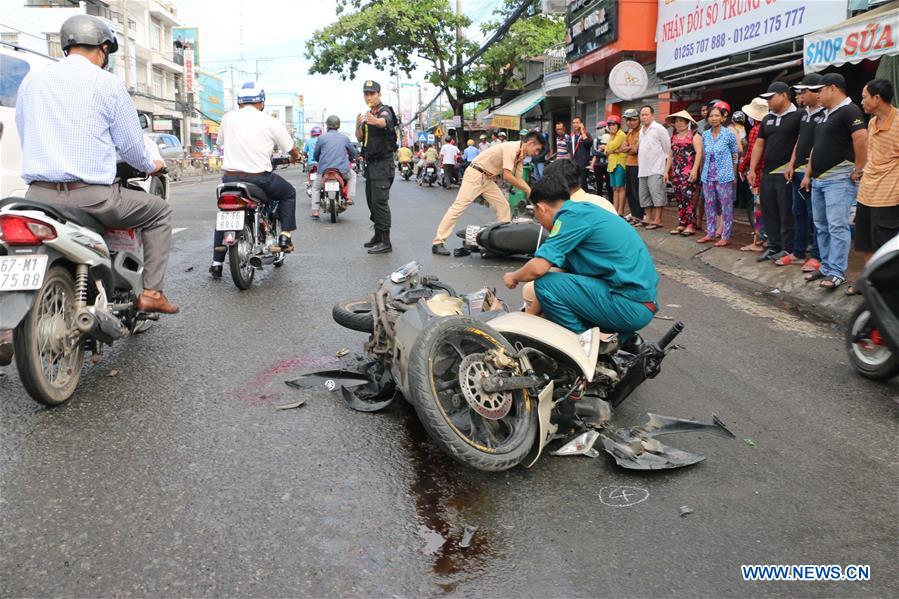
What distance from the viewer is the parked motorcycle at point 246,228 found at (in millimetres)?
6406

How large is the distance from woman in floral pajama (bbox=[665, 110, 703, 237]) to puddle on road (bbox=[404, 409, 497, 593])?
7877 mm

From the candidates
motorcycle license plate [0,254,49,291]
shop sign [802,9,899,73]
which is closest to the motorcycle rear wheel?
motorcycle license plate [0,254,49,291]

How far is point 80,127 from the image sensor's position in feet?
12.9

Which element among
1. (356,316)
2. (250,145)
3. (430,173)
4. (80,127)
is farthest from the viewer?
(430,173)

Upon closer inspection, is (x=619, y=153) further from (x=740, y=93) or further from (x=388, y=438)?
(x=388, y=438)

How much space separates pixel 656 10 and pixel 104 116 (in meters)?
15.5

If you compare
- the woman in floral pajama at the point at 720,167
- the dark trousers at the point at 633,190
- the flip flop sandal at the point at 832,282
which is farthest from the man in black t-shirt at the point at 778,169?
the dark trousers at the point at 633,190

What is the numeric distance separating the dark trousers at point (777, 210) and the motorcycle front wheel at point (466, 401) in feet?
18.9

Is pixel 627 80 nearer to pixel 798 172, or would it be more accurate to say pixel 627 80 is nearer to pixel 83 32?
pixel 798 172

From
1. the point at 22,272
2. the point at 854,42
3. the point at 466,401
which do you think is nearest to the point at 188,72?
the point at 854,42

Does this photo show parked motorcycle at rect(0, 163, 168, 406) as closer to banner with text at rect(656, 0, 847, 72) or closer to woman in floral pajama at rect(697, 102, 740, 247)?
woman in floral pajama at rect(697, 102, 740, 247)

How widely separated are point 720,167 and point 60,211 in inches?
299

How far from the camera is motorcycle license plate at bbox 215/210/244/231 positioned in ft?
20.9

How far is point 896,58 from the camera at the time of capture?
27.1 feet
